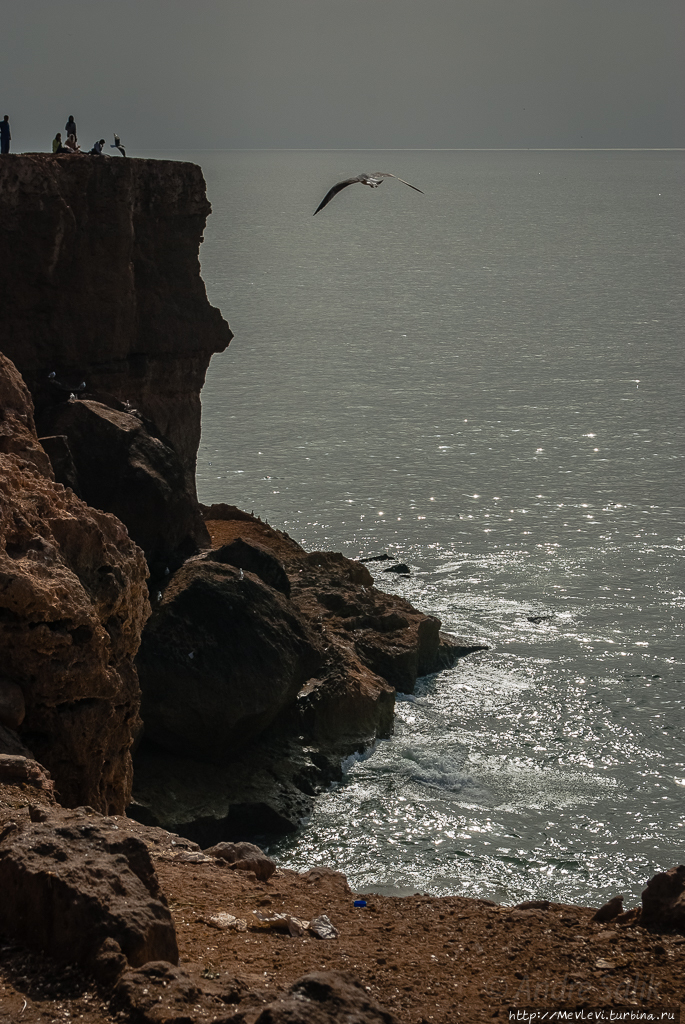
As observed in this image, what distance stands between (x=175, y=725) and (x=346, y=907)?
35.6 ft

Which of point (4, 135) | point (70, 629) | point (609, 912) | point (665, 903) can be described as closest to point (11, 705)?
point (70, 629)

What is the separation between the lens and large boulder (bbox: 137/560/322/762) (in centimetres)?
2166

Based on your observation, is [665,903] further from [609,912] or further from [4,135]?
[4,135]

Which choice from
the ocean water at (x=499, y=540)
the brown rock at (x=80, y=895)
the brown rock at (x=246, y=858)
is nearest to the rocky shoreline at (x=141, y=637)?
the brown rock at (x=80, y=895)

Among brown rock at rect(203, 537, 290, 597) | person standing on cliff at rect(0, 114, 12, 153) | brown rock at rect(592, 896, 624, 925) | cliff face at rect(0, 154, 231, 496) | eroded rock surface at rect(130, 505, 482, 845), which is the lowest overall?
eroded rock surface at rect(130, 505, 482, 845)

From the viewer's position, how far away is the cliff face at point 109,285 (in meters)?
25.5

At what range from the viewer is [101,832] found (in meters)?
8.52

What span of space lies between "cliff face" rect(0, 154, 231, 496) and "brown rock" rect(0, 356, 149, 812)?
10918 millimetres

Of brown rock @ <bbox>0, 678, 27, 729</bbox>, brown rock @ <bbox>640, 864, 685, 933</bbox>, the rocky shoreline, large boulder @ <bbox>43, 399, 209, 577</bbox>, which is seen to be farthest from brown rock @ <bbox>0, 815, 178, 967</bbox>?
large boulder @ <bbox>43, 399, 209, 577</bbox>

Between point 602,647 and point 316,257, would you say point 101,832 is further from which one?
point 316,257

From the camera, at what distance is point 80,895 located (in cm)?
775

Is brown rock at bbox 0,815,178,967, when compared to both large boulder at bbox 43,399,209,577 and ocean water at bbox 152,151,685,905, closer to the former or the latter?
ocean water at bbox 152,151,685,905

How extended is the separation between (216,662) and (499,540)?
19.8m

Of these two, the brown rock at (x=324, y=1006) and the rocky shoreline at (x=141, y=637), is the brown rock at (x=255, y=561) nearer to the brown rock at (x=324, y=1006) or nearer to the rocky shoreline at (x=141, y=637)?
the rocky shoreline at (x=141, y=637)
